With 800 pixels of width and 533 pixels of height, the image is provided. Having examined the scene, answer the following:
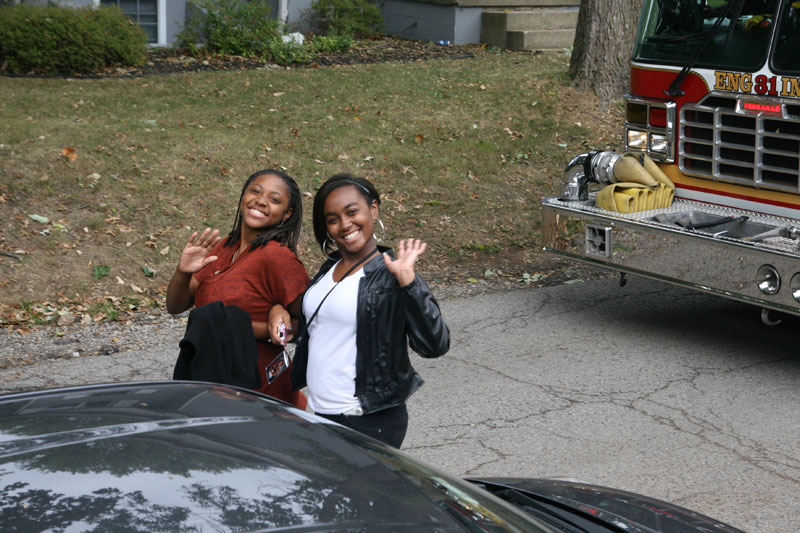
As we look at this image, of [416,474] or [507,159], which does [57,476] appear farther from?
[507,159]

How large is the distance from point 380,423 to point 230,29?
12118mm

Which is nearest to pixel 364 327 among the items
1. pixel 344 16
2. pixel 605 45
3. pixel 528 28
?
pixel 605 45

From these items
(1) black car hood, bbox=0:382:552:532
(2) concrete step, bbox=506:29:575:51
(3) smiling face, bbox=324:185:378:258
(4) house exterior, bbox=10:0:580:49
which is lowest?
(1) black car hood, bbox=0:382:552:532

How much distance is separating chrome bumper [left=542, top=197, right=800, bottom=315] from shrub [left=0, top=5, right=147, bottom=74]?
793 cm

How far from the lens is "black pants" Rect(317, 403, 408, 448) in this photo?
10.9ft

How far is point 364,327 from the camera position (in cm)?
328

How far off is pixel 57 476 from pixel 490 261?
7138 mm

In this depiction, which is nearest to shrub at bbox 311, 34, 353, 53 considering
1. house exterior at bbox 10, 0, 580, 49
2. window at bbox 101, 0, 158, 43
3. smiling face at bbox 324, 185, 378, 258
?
house exterior at bbox 10, 0, 580, 49

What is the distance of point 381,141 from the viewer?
36.2 ft

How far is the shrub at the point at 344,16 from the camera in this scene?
1633 centimetres

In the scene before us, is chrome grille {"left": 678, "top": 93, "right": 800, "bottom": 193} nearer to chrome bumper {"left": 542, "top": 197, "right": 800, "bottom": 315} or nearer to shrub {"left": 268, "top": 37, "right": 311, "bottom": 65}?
chrome bumper {"left": 542, "top": 197, "right": 800, "bottom": 315}

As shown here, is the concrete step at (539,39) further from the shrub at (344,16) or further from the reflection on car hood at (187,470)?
the reflection on car hood at (187,470)

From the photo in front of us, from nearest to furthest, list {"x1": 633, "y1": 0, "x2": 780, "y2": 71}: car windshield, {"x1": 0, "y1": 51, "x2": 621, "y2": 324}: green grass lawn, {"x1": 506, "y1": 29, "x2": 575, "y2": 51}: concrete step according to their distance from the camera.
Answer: {"x1": 633, "y1": 0, "x2": 780, "y2": 71}: car windshield → {"x1": 0, "y1": 51, "x2": 621, "y2": 324}: green grass lawn → {"x1": 506, "y1": 29, "x2": 575, "y2": 51}: concrete step

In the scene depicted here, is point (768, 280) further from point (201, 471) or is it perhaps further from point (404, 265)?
point (201, 471)
